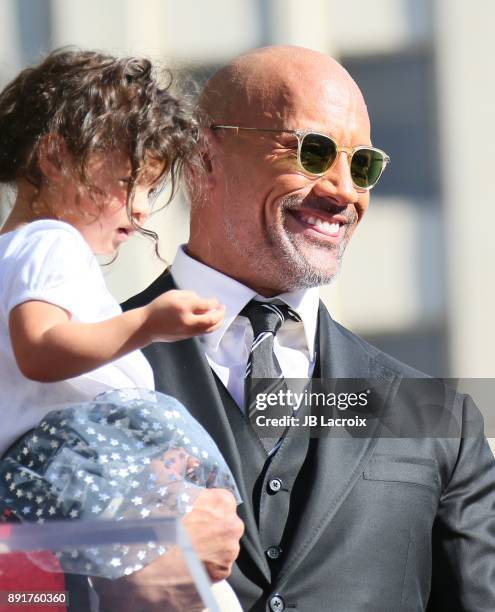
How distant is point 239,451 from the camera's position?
2566 mm

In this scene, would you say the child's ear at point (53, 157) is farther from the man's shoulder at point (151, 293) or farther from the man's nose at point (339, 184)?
the man's nose at point (339, 184)

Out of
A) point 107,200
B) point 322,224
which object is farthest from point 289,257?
point 107,200

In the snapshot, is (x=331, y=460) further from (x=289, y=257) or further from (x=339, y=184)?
(x=339, y=184)

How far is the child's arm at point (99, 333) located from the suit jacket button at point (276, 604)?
88 cm

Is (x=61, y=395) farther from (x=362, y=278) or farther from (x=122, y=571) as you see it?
(x=362, y=278)

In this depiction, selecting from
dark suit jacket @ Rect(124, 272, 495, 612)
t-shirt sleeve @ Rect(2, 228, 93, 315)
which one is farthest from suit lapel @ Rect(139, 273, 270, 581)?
t-shirt sleeve @ Rect(2, 228, 93, 315)

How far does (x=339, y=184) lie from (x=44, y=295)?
128 centimetres

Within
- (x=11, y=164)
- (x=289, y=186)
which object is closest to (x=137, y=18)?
(x=289, y=186)

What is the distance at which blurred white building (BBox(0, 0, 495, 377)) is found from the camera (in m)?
5.43

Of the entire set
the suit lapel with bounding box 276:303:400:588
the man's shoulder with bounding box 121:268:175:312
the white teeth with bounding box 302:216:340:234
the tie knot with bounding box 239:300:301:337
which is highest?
the white teeth with bounding box 302:216:340:234

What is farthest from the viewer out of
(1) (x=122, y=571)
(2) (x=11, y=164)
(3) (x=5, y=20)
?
(3) (x=5, y=20)

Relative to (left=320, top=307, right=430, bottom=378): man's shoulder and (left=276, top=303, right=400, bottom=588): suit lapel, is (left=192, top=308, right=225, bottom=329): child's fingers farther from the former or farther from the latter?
(left=320, top=307, right=430, bottom=378): man's shoulder

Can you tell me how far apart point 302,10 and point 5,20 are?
119 centimetres

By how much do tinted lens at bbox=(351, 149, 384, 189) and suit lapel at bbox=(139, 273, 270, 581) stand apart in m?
0.56
